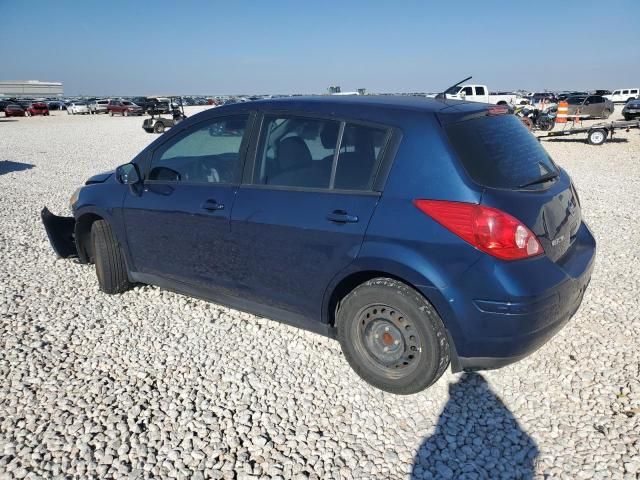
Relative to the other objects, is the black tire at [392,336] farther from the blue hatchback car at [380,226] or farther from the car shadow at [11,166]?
Result: the car shadow at [11,166]

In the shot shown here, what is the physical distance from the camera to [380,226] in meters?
2.63

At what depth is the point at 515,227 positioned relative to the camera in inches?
95.6

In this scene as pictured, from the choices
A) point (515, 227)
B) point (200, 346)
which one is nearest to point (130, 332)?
point (200, 346)

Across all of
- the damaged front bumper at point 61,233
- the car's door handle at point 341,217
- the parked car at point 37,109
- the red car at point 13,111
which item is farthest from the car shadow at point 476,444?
the parked car at point 37,109

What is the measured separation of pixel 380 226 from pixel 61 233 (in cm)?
375

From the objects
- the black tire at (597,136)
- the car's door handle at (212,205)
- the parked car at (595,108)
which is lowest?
the black tire at (597,136)

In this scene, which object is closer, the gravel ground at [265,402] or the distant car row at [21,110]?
the gravel ground at [265,402]

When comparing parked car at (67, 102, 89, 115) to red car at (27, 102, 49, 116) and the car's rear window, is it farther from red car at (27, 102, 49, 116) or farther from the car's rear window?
the car's rear window

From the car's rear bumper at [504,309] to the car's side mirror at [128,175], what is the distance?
2.62 metres

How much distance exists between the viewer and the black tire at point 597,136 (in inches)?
642

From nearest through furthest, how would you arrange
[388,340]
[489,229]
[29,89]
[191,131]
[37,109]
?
[489,229] < [388,340] < [191,131] < [37,109] < [29,89]

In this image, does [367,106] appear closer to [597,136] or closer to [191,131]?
[191,131]

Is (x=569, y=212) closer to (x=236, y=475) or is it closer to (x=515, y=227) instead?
(x=515, y=227)

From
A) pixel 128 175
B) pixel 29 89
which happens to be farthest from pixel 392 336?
pixel 29 89
